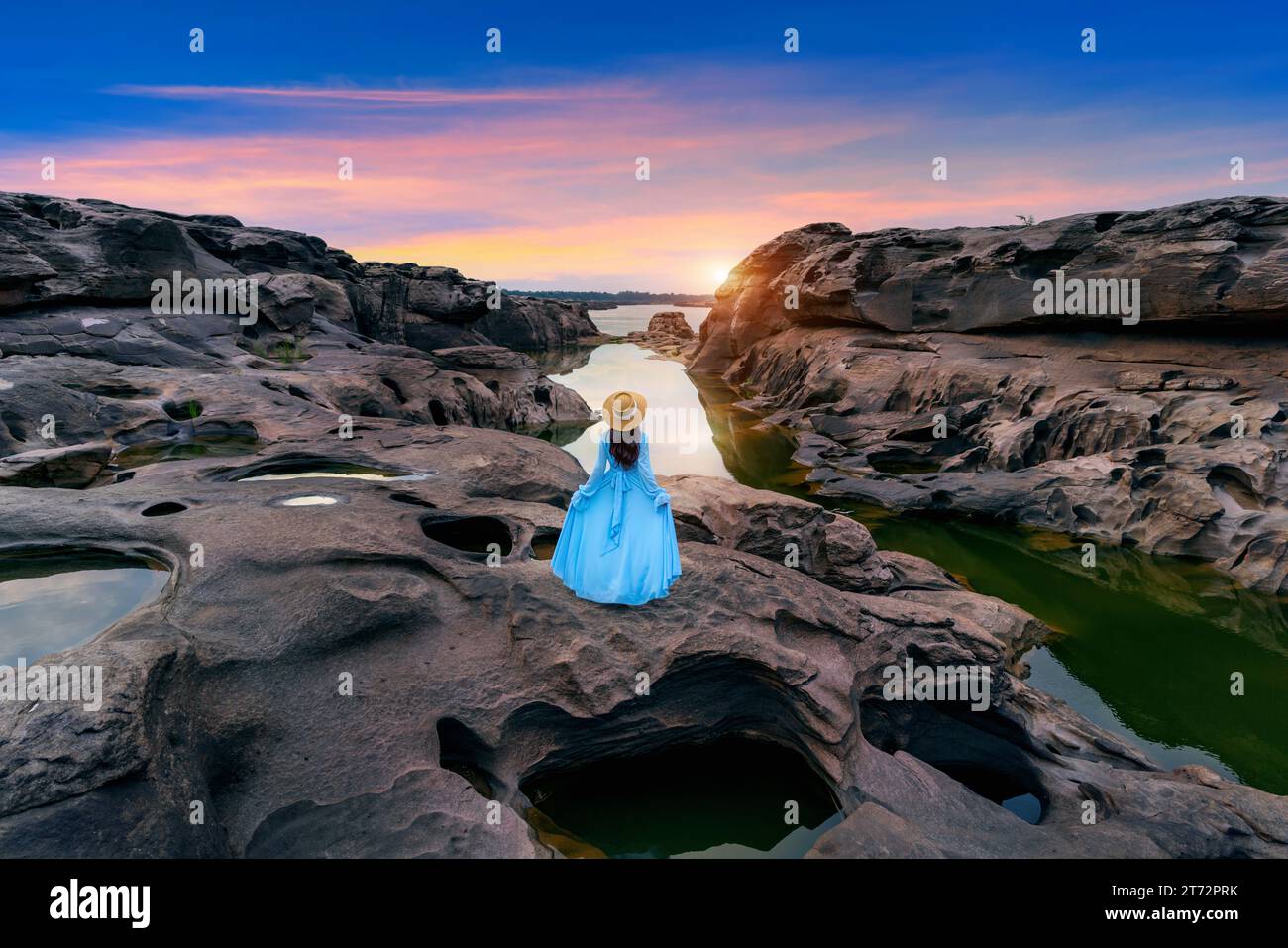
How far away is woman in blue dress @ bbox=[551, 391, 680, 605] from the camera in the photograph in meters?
6.17

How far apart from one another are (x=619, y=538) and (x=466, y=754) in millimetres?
2104

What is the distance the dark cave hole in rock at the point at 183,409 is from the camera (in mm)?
14664

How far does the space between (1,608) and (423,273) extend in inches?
1525

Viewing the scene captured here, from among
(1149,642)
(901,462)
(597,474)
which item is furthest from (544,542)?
(901,462)

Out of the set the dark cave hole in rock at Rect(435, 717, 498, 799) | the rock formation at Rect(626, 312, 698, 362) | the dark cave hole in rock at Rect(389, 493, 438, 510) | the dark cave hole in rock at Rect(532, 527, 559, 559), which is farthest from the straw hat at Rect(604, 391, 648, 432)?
the rock formation at Rect(626, 312, 698, 362)

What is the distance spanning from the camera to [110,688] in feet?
12.8

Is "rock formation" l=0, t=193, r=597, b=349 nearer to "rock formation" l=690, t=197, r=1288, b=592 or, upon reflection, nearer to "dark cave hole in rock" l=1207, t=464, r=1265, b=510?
"rock formation" l=690, t=197, r=1288, b=592

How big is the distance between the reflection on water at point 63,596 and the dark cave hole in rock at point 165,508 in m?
1.13

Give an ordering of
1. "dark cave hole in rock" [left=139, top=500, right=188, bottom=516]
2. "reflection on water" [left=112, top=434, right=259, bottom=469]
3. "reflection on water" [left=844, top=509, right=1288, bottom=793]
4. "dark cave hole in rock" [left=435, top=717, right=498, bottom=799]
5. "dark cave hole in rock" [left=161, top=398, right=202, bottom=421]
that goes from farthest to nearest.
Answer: "dark cave hole in rock" [left=161, top=398, right=202, bottom=421], "reflection on water" [left=112, top=434, right=259, bottom=469], "reflection on water" [left=844, top=509, right=1288, bottom=793], "dark cave hole in rock" [left=139, top=500, right=188, bottom=516], "dark cave hole in rock" [left=435, top=717, right=498, bottom=799]

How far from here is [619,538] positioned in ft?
20.3

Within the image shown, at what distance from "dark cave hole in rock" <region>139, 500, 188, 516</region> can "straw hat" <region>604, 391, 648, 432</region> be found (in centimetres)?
527

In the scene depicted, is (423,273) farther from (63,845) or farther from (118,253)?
(63,845)

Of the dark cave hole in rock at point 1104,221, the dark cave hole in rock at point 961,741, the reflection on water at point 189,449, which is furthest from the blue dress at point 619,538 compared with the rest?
the dark cave hole in rock at point 1104,221

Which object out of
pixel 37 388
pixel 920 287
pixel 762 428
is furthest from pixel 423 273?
pixel 37 388
